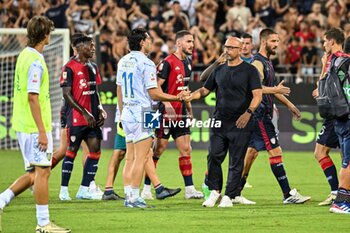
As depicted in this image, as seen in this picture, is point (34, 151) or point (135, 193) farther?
point (135, 193)

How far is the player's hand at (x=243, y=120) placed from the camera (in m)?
13.1

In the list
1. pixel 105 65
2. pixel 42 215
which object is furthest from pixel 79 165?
pixel 42 215

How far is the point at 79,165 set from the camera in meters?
20.4

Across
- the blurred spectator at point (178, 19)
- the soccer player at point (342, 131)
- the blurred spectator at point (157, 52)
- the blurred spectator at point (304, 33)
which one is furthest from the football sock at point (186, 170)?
the blurred spectator at point (178, 19)

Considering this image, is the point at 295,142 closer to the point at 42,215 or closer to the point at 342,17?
the point at 342,17

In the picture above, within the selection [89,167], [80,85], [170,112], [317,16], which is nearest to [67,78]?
[80,85]

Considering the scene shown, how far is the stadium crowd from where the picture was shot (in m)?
26.0

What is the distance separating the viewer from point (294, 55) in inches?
1024

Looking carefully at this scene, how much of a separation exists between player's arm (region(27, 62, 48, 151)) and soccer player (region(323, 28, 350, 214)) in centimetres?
417

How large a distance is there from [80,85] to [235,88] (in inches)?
101

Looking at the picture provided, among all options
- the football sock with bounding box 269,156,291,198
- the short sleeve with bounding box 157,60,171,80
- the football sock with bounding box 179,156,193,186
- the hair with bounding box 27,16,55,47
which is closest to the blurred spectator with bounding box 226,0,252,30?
the short sleeve with bounding box 157,60,171,80

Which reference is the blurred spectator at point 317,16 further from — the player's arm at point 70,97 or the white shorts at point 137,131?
the white shorts at point 137,131

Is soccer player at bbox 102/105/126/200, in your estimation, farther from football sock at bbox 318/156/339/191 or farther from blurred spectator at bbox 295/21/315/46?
blurred spectator at bbox 295/21/315/46

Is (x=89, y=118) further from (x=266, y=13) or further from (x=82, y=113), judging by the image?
(x=266, y=13)
